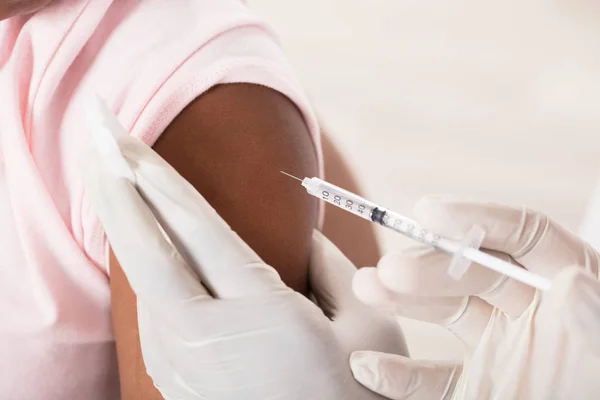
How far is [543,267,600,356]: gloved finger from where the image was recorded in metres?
0.51

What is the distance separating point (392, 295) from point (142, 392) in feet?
1.31

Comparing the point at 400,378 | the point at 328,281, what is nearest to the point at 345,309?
the point at 328,281

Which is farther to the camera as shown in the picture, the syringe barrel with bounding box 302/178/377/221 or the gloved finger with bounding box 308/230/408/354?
the gloved finger with bounding box 308/230/408/354

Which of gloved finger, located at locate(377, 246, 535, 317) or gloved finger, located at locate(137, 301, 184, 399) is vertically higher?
gloved finger, located at locate(377, 246, 535, 317)

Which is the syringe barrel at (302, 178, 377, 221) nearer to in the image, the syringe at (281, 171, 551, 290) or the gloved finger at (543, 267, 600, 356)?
the syringe at (281, 171, 551, 290)

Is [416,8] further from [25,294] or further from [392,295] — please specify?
[25,294]

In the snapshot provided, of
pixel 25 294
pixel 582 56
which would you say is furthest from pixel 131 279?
pixel 582 56

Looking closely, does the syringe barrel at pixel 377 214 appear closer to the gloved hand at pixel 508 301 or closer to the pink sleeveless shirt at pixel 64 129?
the gloved hand at pixel 508 301

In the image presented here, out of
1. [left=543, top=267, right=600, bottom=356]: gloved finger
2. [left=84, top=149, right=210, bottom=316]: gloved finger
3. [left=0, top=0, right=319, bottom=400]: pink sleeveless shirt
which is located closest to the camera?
[left=543, top=267, right=600, bottom=356]: gloved finger

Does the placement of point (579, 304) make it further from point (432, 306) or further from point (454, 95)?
point (454, 95)

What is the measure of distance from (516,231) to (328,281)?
0.31 metres

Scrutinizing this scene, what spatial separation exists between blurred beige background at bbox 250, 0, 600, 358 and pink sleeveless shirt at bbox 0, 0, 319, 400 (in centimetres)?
21

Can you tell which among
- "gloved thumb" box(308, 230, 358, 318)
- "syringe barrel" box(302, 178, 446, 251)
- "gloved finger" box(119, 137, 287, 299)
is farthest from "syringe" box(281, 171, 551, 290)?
"gloved thumb" box(308, 230, 358, 318)

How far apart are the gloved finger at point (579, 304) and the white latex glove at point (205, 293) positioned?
27 cm
